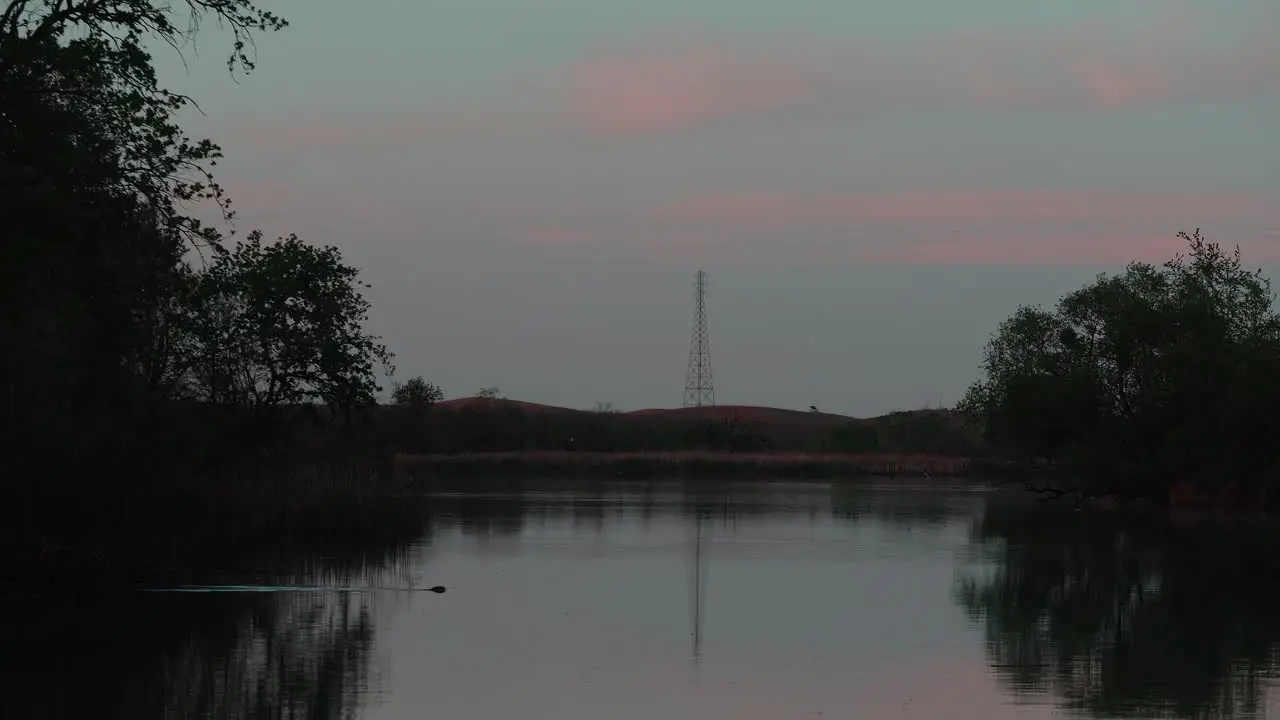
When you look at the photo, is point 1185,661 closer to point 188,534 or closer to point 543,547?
point 188,534

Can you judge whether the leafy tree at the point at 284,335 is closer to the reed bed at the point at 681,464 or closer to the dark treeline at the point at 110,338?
the dark treeline at the point at 110,338

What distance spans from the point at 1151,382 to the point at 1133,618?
1477 inches

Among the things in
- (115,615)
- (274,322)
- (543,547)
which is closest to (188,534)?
(115,615)

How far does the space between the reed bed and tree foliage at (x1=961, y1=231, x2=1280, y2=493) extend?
17366 mm

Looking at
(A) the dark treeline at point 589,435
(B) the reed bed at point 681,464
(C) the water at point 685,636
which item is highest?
(A) the dark treeline at point 589,435

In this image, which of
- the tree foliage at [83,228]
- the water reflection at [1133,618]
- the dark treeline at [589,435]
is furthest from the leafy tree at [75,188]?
the dark treeline at [589,435]

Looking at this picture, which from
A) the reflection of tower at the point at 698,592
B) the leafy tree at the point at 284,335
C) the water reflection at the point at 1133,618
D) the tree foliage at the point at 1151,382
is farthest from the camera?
the tree foliage at the point at 1151,382

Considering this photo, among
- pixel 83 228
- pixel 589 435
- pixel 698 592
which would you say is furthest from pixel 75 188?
pixel 589 435

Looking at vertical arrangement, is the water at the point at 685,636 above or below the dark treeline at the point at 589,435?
below

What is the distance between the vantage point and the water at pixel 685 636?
13.8m

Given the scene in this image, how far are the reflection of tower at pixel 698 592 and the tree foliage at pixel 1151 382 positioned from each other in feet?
73.8

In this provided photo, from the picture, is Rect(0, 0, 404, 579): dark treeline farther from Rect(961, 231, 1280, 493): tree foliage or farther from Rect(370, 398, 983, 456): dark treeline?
Rect(370, 398, 983, 456): dark treeline

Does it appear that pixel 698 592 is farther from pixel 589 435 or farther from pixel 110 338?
pixel 589 435

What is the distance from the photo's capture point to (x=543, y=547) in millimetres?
31906
